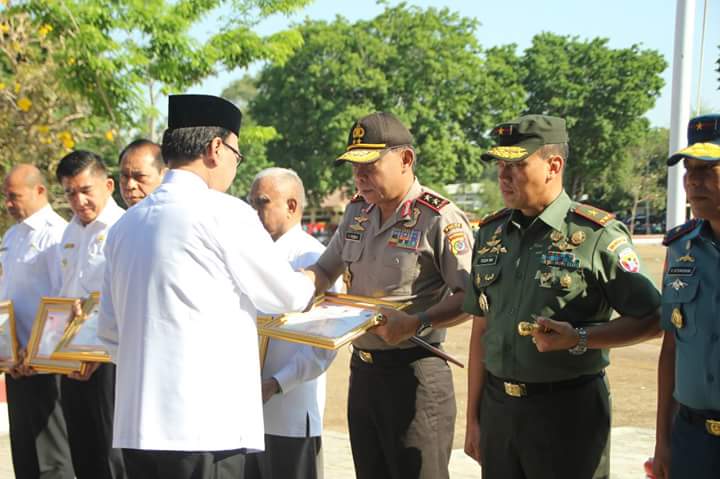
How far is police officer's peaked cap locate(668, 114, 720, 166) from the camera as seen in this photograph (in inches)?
105

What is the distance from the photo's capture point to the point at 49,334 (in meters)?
4.61

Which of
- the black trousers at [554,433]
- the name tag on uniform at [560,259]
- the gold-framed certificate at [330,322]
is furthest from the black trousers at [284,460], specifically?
the name tag on uniform at [560,259]

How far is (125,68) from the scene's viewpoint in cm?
1095

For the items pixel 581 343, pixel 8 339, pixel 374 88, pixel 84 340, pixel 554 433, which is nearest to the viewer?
pixel 581 343

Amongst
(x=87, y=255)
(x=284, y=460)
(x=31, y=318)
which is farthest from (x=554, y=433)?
(x=31, y=318)

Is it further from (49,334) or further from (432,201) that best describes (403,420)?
(49,334)

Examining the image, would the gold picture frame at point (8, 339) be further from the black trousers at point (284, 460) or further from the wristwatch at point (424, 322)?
the wristwatch at point (424, 322)

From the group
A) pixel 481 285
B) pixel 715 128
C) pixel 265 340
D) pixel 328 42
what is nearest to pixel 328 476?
pixel 265 340

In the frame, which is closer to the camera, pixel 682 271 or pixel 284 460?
pixel 682 271

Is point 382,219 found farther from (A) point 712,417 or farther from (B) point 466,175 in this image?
(B) point 466,175

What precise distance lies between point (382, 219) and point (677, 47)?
280cm

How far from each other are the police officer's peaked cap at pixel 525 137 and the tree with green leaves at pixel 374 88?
35113 millimetres

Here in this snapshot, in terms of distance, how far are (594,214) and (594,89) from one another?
169ft

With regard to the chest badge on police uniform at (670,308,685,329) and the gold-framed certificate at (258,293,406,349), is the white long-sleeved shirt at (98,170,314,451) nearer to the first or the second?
the gold-framed certificate at (258,293,406,349)
